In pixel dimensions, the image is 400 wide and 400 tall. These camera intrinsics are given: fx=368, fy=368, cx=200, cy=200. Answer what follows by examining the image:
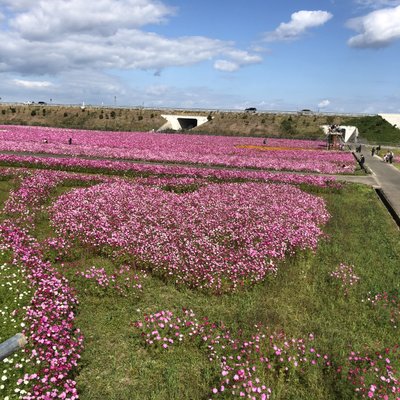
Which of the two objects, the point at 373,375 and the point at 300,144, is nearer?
the point at 373,375

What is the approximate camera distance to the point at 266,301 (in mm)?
11305

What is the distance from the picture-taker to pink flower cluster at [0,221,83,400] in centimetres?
696

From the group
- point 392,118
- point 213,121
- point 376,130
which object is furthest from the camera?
point 213,121

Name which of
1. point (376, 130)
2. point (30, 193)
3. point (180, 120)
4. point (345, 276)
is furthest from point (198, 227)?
point (180, 120)

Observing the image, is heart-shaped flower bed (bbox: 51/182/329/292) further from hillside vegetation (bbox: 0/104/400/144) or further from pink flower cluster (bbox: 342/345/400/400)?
hillside vegetation (bbox: 0/104/400/144)

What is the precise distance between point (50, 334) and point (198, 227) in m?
9.00

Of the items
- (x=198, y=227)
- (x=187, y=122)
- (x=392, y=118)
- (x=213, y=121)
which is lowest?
(x=198, y=227)

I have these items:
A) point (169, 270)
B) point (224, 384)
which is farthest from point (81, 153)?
point (224, 384)

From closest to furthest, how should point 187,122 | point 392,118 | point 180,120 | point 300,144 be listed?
point 300,144 → point 392,118 → point 180,120 → point 187,122

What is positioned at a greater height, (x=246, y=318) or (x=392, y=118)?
(x=392, y=118)

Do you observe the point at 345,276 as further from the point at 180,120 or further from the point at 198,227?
the point at 180,120

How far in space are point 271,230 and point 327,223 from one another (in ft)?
16.5

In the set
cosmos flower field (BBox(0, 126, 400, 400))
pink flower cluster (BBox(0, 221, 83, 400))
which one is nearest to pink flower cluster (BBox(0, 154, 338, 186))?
cosmos flower field (BBox(0, 126, 400, 400))

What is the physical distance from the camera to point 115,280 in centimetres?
1198
